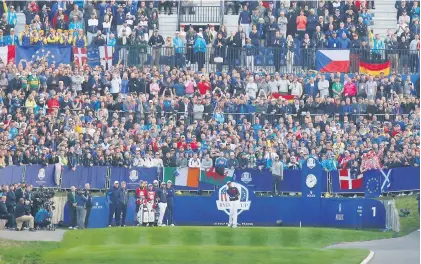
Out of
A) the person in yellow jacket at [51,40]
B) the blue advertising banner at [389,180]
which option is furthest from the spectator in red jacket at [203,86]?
the blue advertising banner at [389,180]

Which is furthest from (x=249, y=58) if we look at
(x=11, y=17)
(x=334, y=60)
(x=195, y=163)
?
(x=11, y=17)

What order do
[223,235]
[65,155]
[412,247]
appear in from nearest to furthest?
[412,247] < [223,235] < [65,155]

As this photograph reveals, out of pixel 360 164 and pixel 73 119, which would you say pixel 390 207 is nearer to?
pixel 360 164

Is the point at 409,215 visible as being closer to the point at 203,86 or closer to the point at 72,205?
the point at 203,86

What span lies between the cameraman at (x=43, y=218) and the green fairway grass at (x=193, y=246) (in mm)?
954

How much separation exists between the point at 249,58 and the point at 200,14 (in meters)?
5.49

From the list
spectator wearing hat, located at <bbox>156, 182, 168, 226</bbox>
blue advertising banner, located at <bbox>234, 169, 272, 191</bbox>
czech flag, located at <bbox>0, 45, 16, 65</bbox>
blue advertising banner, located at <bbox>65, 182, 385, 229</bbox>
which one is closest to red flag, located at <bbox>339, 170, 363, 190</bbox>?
blue advertising banner, located at <bbox>65, 182, 385, 229</bbox>

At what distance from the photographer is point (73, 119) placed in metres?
53.0

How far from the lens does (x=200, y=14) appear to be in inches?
2472

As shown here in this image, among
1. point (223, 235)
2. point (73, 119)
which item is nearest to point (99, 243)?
point (223, 235)

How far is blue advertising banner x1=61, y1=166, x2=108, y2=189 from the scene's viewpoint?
5041cm

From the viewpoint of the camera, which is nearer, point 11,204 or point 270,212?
point 11,204

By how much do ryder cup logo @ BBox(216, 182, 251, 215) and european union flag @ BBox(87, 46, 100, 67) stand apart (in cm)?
1187

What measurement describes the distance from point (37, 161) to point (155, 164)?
174 inches
